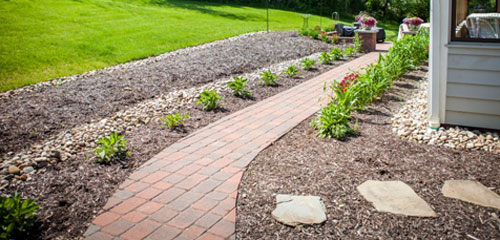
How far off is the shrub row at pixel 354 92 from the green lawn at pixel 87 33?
17.7 feet

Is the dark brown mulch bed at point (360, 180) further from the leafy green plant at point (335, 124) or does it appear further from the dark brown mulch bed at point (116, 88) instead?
the dark brown mulch bed at point (116, 88)

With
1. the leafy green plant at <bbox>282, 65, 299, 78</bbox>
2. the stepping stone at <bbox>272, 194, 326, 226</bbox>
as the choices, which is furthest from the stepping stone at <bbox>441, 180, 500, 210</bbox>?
the leafy green plant at <bbox>282, 65, 299, 78</bbox>

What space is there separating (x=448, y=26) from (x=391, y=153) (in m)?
1.63

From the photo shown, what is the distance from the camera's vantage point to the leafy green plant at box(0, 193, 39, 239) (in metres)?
2.81

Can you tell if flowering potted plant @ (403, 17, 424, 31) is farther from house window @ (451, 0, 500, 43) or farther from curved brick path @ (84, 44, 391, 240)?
curved brick path @ (84, 44, 391, 240)

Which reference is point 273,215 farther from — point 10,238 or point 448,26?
point 448,26

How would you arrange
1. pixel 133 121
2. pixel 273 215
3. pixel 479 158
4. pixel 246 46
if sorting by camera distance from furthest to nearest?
pixel 246 46 < pixel 133 121 < pixel 479 158 < pixel 273 215

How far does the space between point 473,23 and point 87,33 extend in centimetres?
941

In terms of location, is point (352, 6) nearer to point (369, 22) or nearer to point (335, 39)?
point (335, 39)

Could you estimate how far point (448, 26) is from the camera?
450 cm

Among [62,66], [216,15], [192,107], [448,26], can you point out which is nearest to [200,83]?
[192,107]

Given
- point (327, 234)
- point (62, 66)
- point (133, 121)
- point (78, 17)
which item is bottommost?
point (327, 234)

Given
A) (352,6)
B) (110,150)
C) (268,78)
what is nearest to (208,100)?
(268,78)

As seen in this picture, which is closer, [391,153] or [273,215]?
[273,215]
